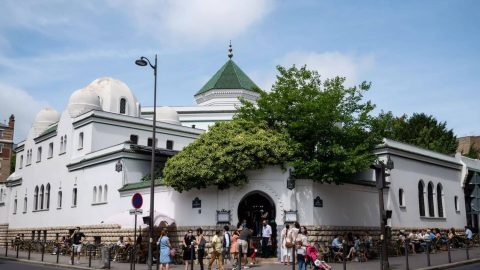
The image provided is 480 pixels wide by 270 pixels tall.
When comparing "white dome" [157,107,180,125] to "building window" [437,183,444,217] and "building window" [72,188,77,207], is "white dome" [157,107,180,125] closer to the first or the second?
"building window" [72,188,77,207]

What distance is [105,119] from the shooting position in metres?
35.2

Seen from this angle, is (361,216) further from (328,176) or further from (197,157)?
(197,157)

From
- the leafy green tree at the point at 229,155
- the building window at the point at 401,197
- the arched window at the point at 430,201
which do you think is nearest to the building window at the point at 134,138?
the leafy green tree at the point at 229,155

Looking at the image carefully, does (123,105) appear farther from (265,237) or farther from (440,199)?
(440,199)

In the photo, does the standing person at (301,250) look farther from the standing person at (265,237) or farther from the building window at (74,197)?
the building window at (74,197)

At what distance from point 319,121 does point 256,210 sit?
5.45m

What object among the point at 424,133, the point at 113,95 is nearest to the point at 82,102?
the point at 113,95

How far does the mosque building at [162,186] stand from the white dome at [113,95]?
0.09 meters

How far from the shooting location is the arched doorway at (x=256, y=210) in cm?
2353

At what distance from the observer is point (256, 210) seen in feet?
79.1

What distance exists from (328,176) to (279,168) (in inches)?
93.6

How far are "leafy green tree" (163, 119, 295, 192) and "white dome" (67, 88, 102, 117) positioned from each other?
1651cm

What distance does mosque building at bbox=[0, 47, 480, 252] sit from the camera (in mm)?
23406

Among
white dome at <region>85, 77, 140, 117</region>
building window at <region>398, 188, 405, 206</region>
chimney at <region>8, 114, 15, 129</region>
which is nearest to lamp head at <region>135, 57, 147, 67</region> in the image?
building window at <region>398, 188, 405, 206</region>
